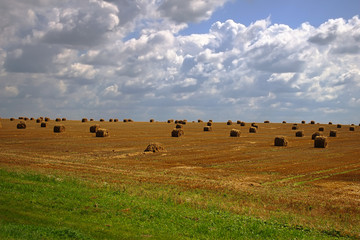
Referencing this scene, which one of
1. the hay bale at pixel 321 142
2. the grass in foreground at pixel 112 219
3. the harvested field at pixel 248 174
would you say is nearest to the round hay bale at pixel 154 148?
the harvested field at pixel 248 174

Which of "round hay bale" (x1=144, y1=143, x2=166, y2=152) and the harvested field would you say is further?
"round hay bale" (x1=144, y1=143, x2=166, y2=152)

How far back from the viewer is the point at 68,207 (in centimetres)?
1303

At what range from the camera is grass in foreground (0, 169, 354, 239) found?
1040 centimetres

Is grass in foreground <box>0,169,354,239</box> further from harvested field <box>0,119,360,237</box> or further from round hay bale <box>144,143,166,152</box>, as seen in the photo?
round hay bale <box>144,143,166,152</box>

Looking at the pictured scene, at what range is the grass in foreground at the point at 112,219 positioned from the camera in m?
10.4

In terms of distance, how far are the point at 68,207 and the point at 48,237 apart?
3.54 meters

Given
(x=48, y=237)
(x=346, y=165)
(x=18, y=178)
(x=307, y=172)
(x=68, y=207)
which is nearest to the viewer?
(x=48, y=237)

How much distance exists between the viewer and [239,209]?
1373 centimetres

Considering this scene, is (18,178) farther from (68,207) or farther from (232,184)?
(232,184)

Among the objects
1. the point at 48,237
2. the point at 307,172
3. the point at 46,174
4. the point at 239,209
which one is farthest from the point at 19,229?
the point at 307,172

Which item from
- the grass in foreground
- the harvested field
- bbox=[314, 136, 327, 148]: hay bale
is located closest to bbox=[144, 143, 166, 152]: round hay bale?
the harvested field

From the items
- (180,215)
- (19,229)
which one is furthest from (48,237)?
(180,215)

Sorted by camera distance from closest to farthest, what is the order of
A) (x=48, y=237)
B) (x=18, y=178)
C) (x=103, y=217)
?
1. (x=48, y=237)
2. (x=103, y=217)
3. (x=18, y=178)

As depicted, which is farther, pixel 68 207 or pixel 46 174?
pixel 46 174
